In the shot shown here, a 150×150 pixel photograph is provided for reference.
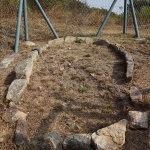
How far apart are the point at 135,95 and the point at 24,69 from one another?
1777 mm

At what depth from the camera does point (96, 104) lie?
3.97 meters

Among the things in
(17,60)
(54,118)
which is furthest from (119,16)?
(54,118)

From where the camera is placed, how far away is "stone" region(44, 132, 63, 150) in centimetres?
307

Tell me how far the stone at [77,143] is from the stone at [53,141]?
0.22 ft

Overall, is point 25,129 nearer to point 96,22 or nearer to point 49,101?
point 49,101

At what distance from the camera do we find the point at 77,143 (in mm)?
3092

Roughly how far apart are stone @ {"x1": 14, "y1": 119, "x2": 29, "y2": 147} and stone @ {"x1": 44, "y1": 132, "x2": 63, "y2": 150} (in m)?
0.25

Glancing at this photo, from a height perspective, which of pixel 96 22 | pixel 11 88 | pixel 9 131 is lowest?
pixel 9 131

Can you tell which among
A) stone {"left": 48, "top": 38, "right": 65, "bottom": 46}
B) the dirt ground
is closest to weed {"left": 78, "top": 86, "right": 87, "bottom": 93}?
the dirt ground

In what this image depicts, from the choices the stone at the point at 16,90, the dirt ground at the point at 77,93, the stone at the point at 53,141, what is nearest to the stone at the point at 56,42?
the dirt ground at the point at 77,93

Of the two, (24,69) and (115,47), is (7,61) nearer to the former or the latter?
(24,69)

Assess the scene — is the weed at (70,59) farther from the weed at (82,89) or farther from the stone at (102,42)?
the stone at (102,42)

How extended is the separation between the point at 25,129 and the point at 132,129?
124 cm

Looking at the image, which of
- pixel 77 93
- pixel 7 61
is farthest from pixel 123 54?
pixel 7 61
